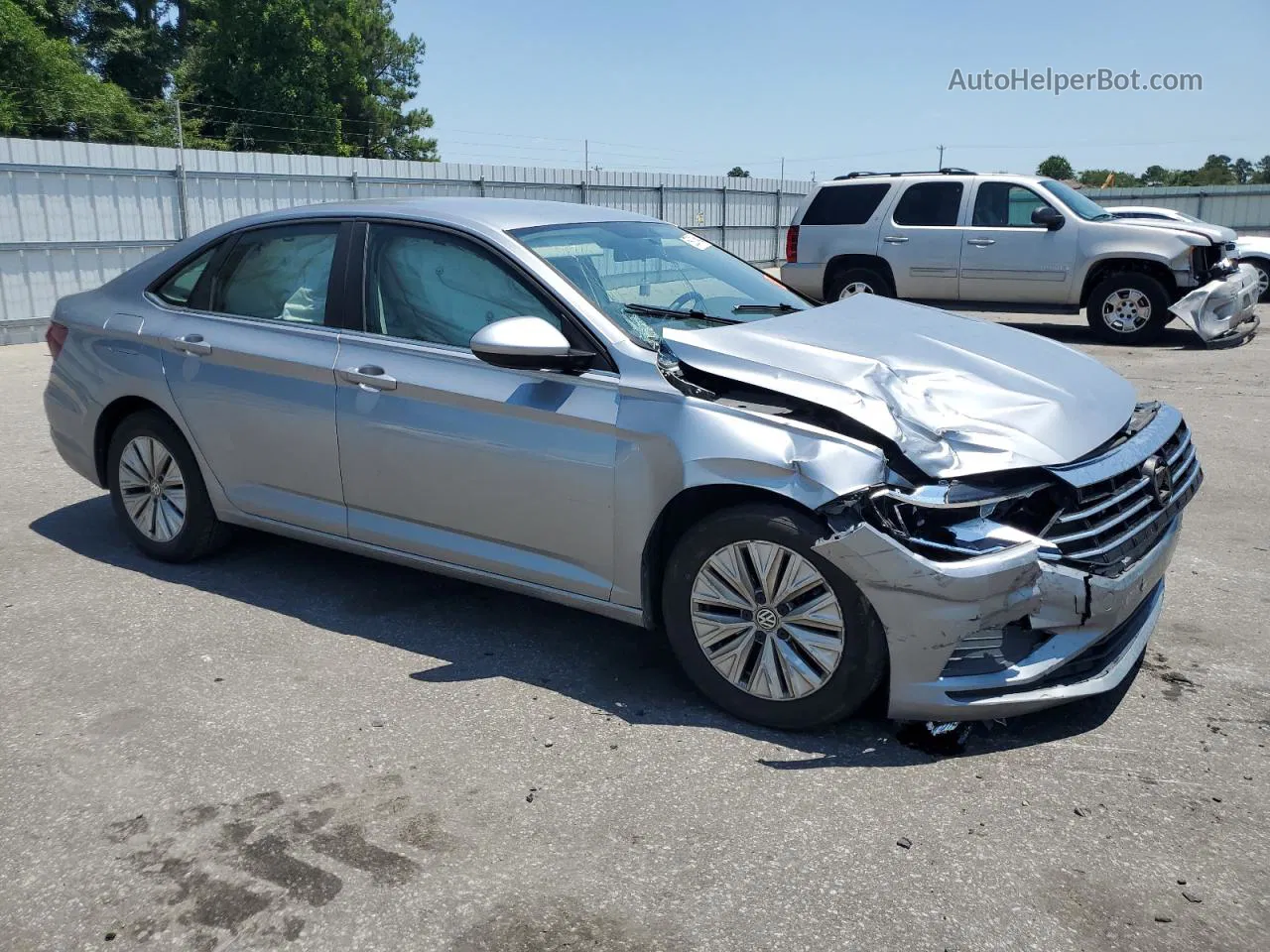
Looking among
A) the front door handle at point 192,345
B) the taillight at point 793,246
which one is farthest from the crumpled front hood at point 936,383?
the taillight at point 793,246

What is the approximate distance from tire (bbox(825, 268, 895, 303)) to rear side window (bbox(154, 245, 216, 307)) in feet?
33.4

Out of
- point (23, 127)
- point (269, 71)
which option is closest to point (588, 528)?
point (23, 127)

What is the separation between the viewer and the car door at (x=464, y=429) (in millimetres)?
3945

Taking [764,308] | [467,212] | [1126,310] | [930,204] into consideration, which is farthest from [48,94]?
[764,308]

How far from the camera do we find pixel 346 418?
450 centimetres

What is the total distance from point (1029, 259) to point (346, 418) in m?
11.0

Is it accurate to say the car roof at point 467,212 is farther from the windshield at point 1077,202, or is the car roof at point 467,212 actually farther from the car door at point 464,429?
the windshield at point 1077,202

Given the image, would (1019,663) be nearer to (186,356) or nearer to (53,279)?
(186,356)

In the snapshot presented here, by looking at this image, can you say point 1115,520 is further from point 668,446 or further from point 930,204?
point 930,204

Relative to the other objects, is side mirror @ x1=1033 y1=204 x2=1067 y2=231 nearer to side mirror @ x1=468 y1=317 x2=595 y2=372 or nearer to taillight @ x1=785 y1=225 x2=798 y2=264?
taillight @ x1=785 y1=225 x2=798 y2=264

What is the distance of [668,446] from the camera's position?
371 cm

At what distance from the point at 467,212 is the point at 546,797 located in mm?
2415

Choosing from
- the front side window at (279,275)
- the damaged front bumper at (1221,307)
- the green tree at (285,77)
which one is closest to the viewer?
the front side window at (279,275)

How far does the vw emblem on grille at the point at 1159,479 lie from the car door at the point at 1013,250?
1024 cm
